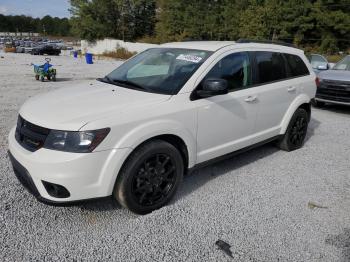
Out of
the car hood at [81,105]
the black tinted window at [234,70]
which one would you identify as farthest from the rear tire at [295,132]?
the car hood at [81,105]

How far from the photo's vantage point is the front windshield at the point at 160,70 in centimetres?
377

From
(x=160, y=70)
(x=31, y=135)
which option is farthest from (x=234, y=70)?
(x=31, y=135)

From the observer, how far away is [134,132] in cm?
317

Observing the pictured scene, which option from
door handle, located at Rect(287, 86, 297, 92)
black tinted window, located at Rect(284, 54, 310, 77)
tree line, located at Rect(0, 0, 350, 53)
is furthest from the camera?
tree line, located at Rect(0, 0, 350, 53)

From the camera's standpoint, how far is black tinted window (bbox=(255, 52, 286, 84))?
4637 millimetres

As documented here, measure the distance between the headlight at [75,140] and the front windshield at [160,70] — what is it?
100cm

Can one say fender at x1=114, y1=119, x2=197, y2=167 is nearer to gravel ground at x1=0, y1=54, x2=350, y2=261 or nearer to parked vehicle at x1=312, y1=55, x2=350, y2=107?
gravel ground at x1=0, y1=54, x2=350, y2=261

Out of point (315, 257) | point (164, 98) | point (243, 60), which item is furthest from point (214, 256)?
point (243, 60)

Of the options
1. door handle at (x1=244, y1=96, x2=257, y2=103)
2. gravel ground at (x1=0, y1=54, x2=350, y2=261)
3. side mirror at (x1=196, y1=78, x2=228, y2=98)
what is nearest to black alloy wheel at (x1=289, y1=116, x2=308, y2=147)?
gravel ground at (x1=0, y1=54, x2=350, y2=261)

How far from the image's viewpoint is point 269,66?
15.9 ft

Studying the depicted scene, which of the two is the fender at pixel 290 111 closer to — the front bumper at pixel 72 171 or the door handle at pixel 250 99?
the door handle at pixel 250 99

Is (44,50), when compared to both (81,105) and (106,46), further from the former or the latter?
(81,105)

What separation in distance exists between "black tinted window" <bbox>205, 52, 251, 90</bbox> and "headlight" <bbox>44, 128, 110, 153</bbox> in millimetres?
1576

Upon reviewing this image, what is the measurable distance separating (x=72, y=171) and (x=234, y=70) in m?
2.40
